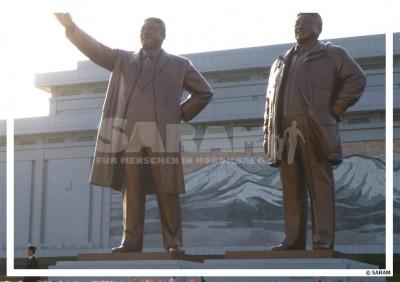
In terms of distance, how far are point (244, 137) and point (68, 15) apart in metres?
18.0

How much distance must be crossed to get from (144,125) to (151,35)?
2.76 ft

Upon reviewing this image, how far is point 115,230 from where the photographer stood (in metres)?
26.5

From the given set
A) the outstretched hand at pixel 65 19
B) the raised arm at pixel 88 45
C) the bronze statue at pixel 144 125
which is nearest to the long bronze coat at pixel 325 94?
the bronze statue at pixel 144 125

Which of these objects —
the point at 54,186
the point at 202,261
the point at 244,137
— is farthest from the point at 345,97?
the point at 54,186

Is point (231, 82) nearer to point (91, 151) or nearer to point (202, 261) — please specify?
point (91, 151)

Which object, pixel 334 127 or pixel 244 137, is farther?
pixel 244 137

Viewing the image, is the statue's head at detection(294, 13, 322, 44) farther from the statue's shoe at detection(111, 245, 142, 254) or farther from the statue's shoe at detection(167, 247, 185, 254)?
the statue's shoe at detection(111, 245, 142, 254)

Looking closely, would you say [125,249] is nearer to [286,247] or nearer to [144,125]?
[144,125]

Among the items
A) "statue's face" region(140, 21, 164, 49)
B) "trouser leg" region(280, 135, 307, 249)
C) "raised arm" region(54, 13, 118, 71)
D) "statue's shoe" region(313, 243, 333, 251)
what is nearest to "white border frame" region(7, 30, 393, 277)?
"statue's shoe" region(313, 243, 333, 251)

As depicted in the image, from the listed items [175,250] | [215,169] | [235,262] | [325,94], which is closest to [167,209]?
[175,250]

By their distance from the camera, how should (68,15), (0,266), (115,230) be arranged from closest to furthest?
(68,15) → (0,266) → (115,230)

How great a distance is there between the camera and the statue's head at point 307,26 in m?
6.46

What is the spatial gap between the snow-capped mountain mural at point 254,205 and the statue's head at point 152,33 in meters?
17.7

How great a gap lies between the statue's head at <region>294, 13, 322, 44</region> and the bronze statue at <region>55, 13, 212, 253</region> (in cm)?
97
